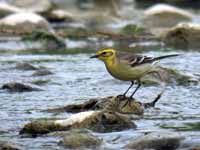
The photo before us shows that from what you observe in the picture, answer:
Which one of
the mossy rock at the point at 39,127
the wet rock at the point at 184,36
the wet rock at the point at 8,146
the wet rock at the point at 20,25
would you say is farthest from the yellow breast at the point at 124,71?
the wet rock at the point at 20,25

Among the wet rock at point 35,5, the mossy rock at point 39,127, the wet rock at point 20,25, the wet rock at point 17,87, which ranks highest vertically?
the wet rock at point 35,5

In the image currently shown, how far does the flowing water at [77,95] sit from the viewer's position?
9945 mm

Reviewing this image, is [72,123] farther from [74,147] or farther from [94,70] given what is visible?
[94,70]

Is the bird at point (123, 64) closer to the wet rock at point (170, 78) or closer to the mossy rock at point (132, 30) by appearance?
the wet rock at point (170, 78)

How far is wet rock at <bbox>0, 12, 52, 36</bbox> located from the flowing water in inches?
97.2

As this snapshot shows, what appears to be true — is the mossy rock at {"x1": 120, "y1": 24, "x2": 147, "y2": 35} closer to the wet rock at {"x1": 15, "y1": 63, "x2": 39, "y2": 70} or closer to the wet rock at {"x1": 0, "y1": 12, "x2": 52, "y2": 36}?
the wet rock at {"x1": 0, "y1": 12, "x2": 52, "y2": 36}

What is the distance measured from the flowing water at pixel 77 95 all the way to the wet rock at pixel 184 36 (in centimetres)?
115

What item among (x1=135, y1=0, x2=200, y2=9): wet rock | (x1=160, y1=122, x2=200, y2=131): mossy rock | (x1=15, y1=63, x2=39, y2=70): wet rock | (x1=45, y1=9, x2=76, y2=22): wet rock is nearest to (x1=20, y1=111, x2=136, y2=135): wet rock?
(x1=160, y1=122, x2=200, y2=131): mossy rock

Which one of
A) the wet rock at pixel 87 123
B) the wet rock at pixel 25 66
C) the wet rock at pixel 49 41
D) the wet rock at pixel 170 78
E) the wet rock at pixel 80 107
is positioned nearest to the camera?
the wet rock at pixel 87 123

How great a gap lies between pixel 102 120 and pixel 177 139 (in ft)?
4.55

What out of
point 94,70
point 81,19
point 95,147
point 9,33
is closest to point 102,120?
point 95,147

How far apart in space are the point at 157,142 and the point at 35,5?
647 inches

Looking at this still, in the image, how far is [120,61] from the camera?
443 inches

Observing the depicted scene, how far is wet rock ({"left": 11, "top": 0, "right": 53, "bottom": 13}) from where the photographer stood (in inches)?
960
